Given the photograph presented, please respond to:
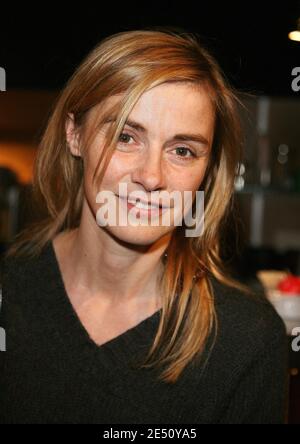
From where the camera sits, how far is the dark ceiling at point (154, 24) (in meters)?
1.92

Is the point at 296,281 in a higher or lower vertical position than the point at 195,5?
lower

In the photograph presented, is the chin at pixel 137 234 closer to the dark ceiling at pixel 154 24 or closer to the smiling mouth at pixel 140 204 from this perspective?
the smiling mouth at pixel 140 204

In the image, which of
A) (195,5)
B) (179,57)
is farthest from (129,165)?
(195,5)

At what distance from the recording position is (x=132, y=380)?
1185 millimetres

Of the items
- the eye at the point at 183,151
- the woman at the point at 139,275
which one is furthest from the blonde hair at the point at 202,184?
the eye at the point at 183,151

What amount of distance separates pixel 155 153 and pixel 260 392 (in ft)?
1.62

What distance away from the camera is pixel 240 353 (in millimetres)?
1187

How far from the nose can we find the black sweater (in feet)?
1.07

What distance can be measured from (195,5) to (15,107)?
1271 mm

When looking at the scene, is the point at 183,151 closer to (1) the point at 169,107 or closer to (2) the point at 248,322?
(1) the point at 169,107

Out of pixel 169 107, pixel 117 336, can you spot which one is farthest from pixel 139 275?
pixel 169 107

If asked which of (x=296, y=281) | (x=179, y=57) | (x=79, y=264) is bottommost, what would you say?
(x=296, y=281)

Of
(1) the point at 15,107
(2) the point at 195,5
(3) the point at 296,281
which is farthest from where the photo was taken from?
(1) the point at 15,107
